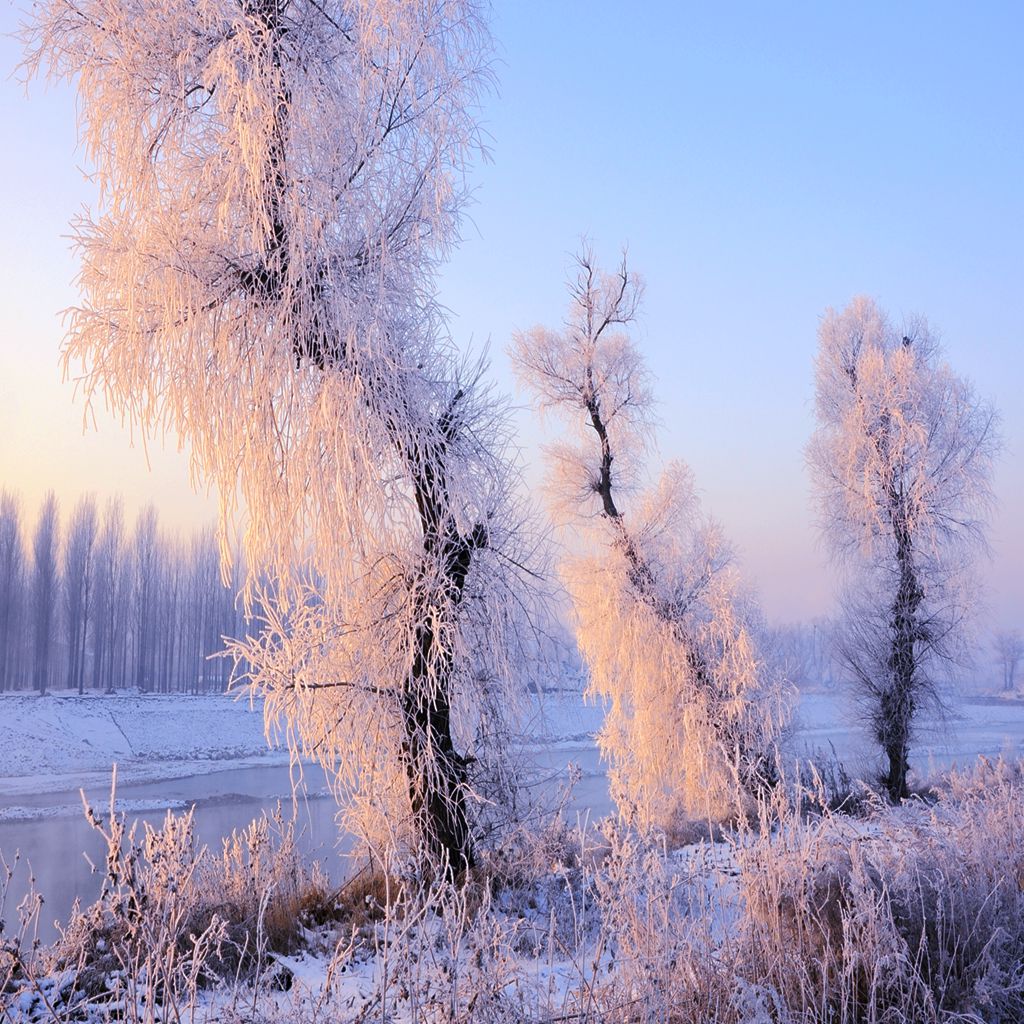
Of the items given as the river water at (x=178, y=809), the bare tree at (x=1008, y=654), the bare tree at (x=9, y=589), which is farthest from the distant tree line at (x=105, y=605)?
the bare tree at (x=1008, y=654)

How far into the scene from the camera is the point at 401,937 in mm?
2729

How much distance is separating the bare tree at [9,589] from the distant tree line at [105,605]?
0.05 metres

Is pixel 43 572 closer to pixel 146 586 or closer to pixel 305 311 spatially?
pixel 146 586

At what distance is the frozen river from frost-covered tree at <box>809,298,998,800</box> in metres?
1.03

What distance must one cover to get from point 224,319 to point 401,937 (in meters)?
4.18

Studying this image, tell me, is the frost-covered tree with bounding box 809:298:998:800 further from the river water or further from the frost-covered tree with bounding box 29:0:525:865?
the frost-covered tree with bounding box 29:0:525:865

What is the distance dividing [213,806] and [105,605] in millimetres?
30480

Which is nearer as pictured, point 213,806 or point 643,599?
point 643,599

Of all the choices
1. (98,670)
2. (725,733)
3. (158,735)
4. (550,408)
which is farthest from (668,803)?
(98,670)

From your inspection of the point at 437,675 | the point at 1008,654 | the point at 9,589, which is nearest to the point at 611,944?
the point at 437,675

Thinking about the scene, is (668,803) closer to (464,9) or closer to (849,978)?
(849,978)

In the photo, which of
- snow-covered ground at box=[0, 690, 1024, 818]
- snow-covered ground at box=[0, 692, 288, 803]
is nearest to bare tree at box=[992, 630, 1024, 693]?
snow-covered ground at box=[0, 690, 1024, 818]

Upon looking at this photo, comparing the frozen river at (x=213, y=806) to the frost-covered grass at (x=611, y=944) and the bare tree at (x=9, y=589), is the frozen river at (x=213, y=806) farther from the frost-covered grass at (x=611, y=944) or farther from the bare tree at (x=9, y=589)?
the bare tree at (x=9, y=589)

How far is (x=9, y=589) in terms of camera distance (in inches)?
1628
